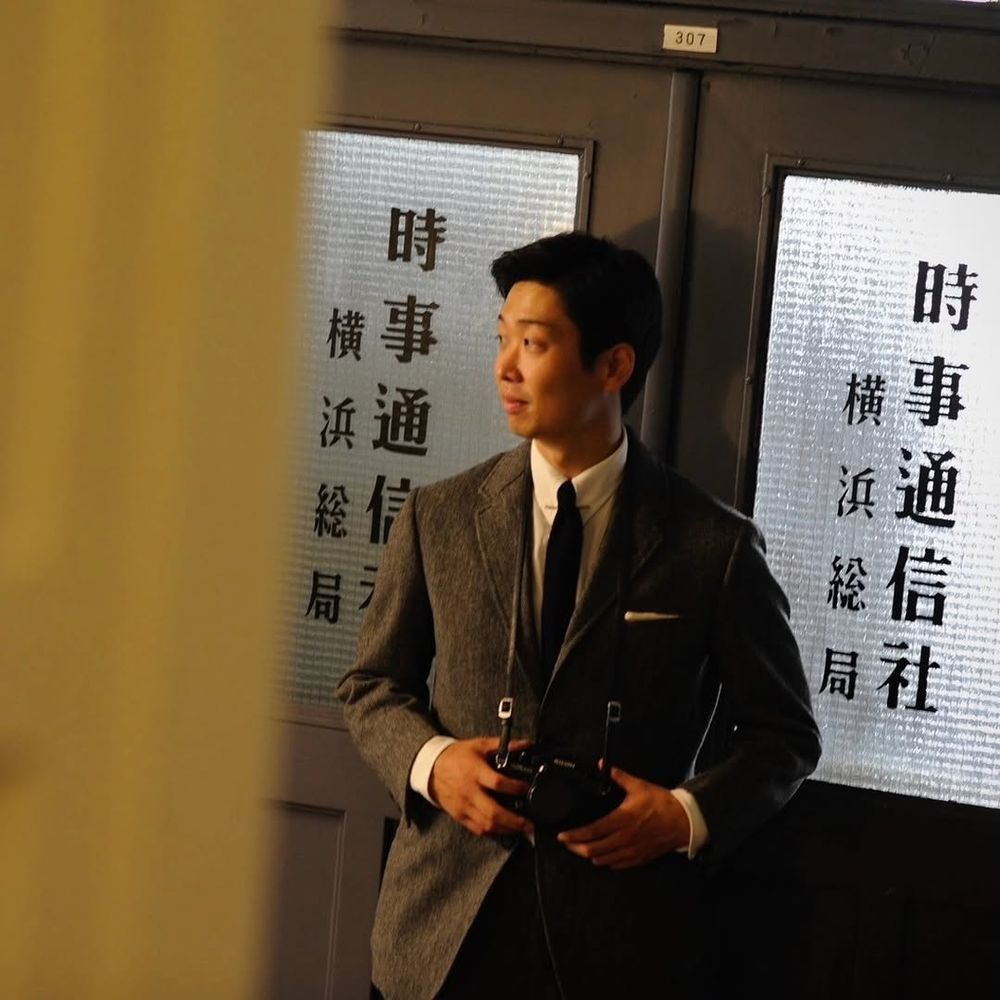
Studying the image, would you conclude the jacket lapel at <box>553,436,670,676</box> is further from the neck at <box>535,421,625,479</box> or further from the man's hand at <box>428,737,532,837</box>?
the man's hand at <box>428,737,532,837</box>

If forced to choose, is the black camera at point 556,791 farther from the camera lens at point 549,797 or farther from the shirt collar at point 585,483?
the shirt collar at point 585,483

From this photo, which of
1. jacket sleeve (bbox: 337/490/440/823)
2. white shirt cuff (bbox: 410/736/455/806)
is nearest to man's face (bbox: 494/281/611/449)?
jacket sleeve (bbox: 337/490/440/823)

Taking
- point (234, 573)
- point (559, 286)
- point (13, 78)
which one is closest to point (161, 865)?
point (234, 573)

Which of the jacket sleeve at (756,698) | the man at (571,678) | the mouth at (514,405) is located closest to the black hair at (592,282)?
the man at (571,678)

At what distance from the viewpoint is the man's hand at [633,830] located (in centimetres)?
187

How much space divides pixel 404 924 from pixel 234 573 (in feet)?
5.85

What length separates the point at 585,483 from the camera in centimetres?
201

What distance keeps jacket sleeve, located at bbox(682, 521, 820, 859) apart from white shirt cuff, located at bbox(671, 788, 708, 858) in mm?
20

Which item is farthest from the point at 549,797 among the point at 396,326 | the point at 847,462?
the point at 396,326

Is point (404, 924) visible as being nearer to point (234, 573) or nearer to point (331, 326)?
point (331, 326)

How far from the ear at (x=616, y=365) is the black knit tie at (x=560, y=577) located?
0.55 ft

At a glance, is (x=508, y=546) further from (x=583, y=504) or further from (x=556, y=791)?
(x=556, y=791)

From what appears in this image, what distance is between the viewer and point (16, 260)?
28cm

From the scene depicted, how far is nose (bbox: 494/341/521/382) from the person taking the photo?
1986mm
